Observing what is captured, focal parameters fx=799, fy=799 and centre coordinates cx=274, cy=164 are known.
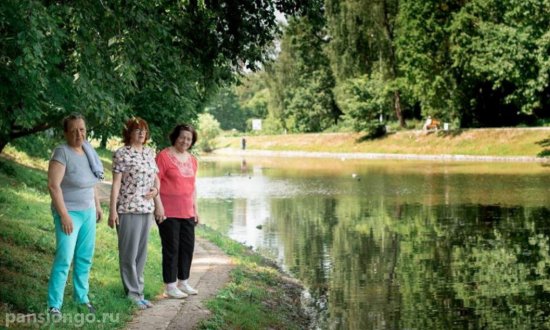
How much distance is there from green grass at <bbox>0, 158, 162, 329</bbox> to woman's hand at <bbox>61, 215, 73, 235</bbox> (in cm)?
77

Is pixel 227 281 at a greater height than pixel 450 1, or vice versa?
pixel 450 1

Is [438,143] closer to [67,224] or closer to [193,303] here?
[193,303]

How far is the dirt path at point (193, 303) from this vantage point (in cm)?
780

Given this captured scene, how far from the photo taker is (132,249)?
830 cm

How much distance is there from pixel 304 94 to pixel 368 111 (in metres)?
13.0

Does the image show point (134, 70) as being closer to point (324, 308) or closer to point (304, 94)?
point (324, 308)

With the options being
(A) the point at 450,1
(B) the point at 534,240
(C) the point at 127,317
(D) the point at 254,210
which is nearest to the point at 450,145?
(A) the point at 450,1

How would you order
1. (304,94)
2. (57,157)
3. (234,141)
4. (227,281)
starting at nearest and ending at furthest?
(57,157) < (227,281) < (304,94) < (234,141)

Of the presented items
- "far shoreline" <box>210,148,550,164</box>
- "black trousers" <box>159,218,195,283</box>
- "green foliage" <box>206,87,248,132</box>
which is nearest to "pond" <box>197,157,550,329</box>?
"black trousers" <box>159,218,195,283</box>

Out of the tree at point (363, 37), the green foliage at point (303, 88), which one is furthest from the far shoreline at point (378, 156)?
the tree at point (363, 37)

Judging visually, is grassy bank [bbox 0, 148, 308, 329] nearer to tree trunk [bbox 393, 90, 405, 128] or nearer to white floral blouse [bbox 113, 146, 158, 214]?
white floral blouse [bbox 113, 146, 158, 214]

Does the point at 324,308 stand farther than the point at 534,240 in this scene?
No

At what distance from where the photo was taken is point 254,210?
2416 cm

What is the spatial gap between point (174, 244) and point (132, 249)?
785mm
